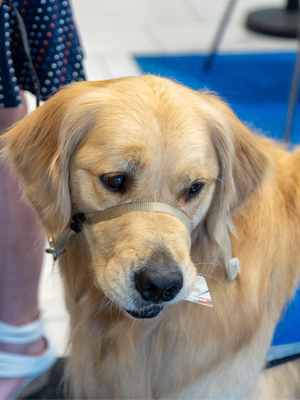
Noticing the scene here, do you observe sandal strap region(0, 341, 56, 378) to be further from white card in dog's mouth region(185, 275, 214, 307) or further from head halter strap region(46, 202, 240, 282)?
white card in dog's mouth region(185, 275, 214, 307)

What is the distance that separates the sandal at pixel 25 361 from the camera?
4.87ft

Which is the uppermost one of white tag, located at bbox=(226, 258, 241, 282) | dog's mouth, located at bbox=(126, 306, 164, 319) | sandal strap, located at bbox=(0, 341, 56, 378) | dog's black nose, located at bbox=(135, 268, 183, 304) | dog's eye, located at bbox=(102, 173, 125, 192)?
dog's eye, located at bbox=(102, 173, 125, 192)

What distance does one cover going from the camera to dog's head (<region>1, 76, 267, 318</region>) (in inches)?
39.6

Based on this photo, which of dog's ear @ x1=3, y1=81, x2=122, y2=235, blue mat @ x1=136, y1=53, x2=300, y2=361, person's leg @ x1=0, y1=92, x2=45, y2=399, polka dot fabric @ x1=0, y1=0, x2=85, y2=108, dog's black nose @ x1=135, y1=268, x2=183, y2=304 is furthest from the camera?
blue mat @ x1=136, y1=53, x2=300, y2=361

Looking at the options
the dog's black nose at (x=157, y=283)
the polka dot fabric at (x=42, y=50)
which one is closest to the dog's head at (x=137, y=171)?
the dog's black nose at (x=157, y=283)

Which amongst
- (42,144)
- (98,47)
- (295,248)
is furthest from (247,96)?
(42,144)

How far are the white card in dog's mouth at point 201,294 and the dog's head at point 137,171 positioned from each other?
1.9 inches

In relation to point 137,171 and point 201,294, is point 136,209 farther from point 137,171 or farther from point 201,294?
point 201,294

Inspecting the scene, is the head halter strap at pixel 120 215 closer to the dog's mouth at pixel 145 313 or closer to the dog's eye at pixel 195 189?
the dog's eye at pixel 195 189

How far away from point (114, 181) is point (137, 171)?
58 millimetres

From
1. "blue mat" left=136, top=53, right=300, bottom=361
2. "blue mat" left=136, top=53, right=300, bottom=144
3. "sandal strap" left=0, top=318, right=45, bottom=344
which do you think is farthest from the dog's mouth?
"blue mat" left=136, top=53, right=300, bottom=144

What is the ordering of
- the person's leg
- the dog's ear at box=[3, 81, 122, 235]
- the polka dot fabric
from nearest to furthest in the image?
1. the dog's ear at box=[3, 81, 122, 235]
2. the polka dot fabric
3. the person's leg

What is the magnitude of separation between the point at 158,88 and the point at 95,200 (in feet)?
0.96

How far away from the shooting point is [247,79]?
12.2 ft
